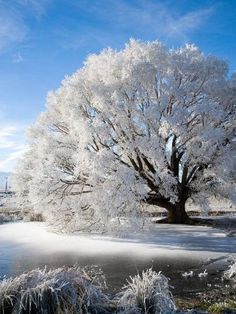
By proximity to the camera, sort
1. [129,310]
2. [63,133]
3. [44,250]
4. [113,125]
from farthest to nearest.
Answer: [63,133] → [113,125] → [44,250] → [129,310]

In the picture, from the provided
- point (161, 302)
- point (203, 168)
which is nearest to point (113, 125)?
point (203, 168)

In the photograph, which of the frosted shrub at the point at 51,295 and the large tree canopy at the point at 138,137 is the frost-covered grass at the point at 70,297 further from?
the large tree canopy at the point at 138,137

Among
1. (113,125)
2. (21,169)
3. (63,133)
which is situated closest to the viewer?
(113,125)

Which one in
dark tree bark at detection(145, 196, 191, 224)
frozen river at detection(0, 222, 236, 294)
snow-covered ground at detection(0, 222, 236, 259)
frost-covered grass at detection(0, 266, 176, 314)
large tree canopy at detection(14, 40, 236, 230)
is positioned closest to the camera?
frost-covered grass at detection(0, 266, 176, 314)

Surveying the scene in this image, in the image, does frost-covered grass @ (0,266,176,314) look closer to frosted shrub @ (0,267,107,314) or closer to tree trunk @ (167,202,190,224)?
frosted shrub @ (0,267,107,314)

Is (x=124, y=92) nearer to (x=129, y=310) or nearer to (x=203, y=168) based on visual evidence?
(x=203, y=168)

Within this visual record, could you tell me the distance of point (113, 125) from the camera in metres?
25.5

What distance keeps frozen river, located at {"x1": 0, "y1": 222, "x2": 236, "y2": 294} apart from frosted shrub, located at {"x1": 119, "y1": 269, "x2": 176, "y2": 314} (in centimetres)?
253

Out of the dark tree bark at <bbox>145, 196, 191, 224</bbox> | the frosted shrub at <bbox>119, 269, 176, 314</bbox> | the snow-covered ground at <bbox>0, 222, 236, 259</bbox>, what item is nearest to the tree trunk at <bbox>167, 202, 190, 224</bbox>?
the dark tree bark at <bbox>145, 196, 191, 224</bbox>

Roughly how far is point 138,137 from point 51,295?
680 inches

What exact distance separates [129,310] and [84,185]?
19001 mm

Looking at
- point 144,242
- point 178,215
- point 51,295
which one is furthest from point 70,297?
point 178,215

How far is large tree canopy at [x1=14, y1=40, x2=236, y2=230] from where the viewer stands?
2350 cm

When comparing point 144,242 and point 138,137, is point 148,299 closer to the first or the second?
point 144,242
